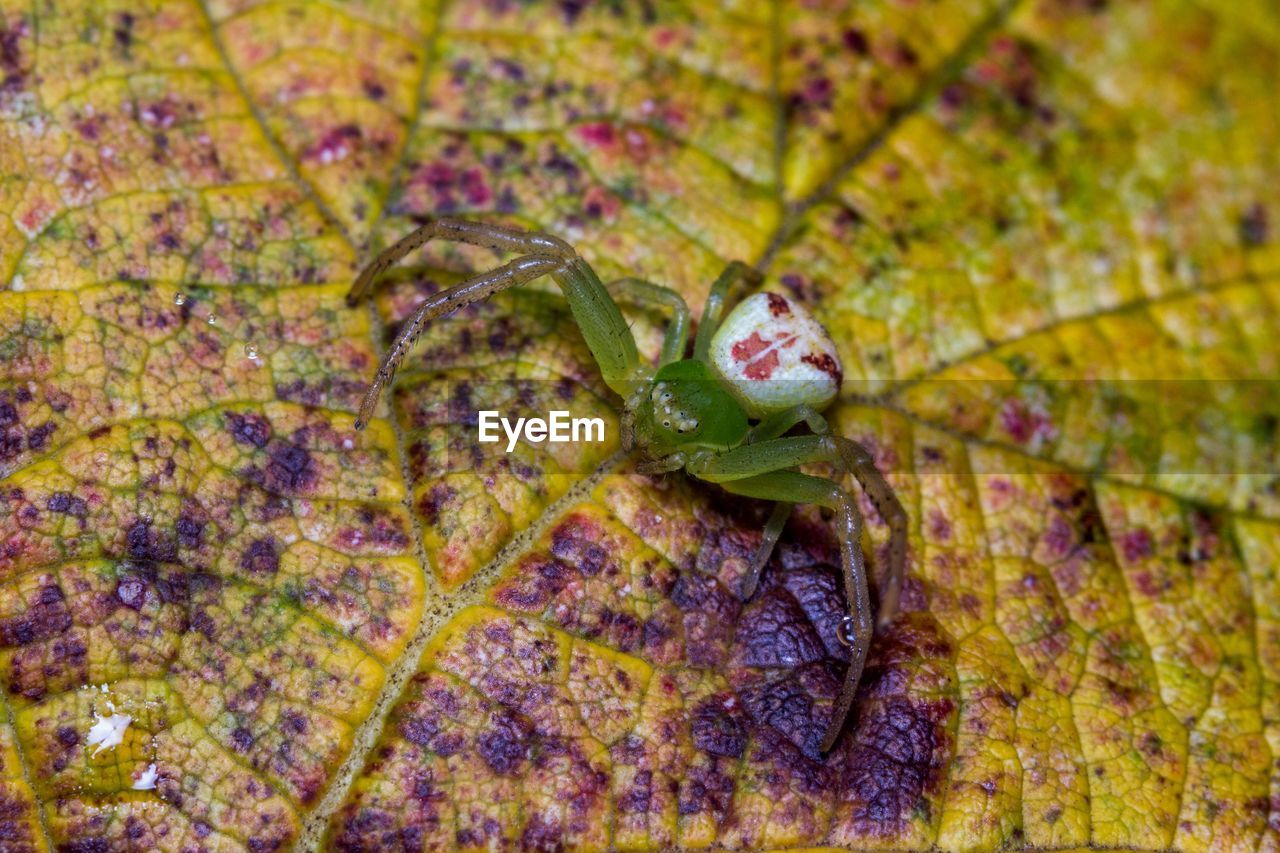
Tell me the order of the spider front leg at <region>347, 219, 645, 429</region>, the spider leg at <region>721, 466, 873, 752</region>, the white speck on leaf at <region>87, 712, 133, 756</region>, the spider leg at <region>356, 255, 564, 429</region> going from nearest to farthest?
the white speck on leaf at <region>87, 712, 133, 756</region> → the spider leg at <region>721, 466, 873, 752</region> → the spider leg at <region>356, 255, 564, 429</region> → the spider front leg at <region>347, 219, 645, 429</region>

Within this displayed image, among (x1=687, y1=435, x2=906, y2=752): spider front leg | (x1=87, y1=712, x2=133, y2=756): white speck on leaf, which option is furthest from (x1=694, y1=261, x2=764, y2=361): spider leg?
(x1=87, y1=712, x2=133, y2=756): white speck on leaf

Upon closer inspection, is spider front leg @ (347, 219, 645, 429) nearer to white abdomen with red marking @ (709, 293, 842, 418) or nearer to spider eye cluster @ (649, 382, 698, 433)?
spider eye cluster @ (649, 382, 698, 433)

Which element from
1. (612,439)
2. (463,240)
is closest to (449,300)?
(463,240)

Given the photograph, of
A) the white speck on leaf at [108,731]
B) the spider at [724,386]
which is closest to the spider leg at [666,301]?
the spider at [724,386]

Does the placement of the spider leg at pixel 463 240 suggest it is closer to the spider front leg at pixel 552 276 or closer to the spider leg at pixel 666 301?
the spider front leg at pixel 552 276

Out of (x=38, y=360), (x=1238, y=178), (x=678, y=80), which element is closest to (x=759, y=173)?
(x=678, y=80)

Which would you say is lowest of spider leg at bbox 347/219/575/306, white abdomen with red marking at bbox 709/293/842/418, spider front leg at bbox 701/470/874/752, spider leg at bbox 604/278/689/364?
→ spider front leg at bbox 701/470/874/752
